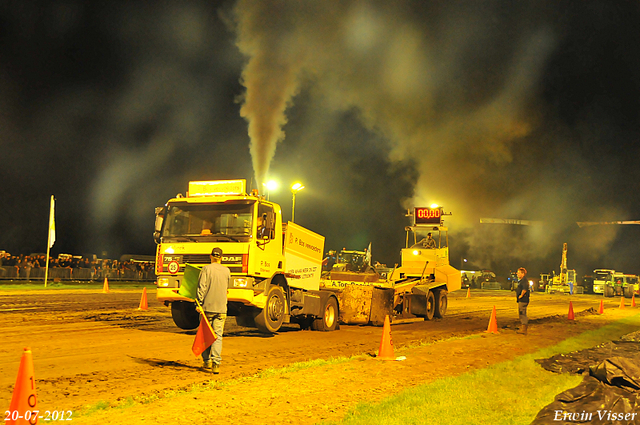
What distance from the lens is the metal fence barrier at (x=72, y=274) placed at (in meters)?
35.8

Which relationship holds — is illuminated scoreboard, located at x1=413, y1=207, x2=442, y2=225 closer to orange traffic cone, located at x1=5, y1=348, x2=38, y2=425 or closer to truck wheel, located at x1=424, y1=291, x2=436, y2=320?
truck wheel, located at x1=424, y1=291, x2=436, y2=320

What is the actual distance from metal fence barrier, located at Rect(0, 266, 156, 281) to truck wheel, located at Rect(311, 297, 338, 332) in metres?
28.1

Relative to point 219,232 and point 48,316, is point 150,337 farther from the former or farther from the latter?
point 48,316

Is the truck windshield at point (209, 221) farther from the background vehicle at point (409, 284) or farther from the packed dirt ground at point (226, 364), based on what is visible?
the background vehicle at point (409, 284)

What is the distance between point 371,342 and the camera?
1318cm

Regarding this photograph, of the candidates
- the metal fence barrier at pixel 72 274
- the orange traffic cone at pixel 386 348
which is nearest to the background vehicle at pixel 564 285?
the metal fence barrier at pixel 72 274

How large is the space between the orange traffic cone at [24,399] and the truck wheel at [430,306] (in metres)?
16.7

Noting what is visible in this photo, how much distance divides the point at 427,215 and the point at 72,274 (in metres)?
28.0

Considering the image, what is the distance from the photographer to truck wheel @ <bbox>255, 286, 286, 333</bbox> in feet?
41.8

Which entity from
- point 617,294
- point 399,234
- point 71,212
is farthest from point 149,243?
point 617,294

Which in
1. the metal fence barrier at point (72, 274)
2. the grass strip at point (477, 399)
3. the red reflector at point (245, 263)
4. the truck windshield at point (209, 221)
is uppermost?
the truck windshield at point (209, 221)

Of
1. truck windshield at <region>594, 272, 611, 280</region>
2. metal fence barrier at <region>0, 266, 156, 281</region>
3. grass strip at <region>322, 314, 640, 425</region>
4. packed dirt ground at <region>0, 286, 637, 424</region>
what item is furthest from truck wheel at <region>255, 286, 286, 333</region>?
truck windshield at <region>594, 272, 611, 280</region>

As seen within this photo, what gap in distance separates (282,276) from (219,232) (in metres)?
2.14

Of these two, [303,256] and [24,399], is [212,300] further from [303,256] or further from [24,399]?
[303,256]
